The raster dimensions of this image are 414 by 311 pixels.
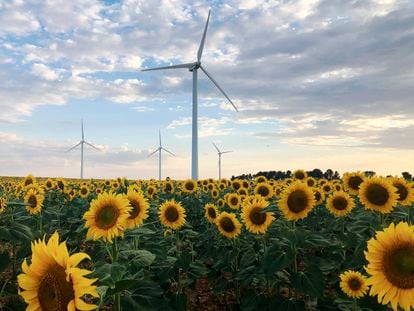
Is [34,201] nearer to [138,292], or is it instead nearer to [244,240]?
[244,240]

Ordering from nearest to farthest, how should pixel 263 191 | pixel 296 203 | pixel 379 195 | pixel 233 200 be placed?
pixel 296 203
pixel 379 195
pixel 233 200
pixel 263 191

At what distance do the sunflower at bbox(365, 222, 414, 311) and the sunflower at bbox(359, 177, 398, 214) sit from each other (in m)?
3.80

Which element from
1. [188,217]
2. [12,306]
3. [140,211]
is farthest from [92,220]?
[188,217]

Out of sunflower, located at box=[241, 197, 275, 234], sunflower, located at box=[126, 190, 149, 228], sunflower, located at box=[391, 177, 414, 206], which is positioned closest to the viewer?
sunflower, located at box=[126, 190, 149, 228]

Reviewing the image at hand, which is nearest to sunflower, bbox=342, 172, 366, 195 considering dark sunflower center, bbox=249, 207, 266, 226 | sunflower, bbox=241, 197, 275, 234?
sunflower, bbox=241, 197, 275, 234

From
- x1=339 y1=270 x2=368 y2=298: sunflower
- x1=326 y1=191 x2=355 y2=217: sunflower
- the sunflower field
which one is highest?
x1=326 y1=191 x2=355 y2=217: sunflower

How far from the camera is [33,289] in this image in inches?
128

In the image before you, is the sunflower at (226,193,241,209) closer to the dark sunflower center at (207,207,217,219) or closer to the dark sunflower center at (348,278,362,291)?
the dark sunflower center at (207,207,217,219)

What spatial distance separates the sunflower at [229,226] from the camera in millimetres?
7797

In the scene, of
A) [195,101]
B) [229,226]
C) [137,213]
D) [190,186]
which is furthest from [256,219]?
[195,101]

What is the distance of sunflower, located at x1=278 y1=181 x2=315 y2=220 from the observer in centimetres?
678

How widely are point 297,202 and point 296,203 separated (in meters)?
0.02

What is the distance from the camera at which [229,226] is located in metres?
7.86

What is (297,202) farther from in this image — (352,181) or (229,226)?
(352,181)
